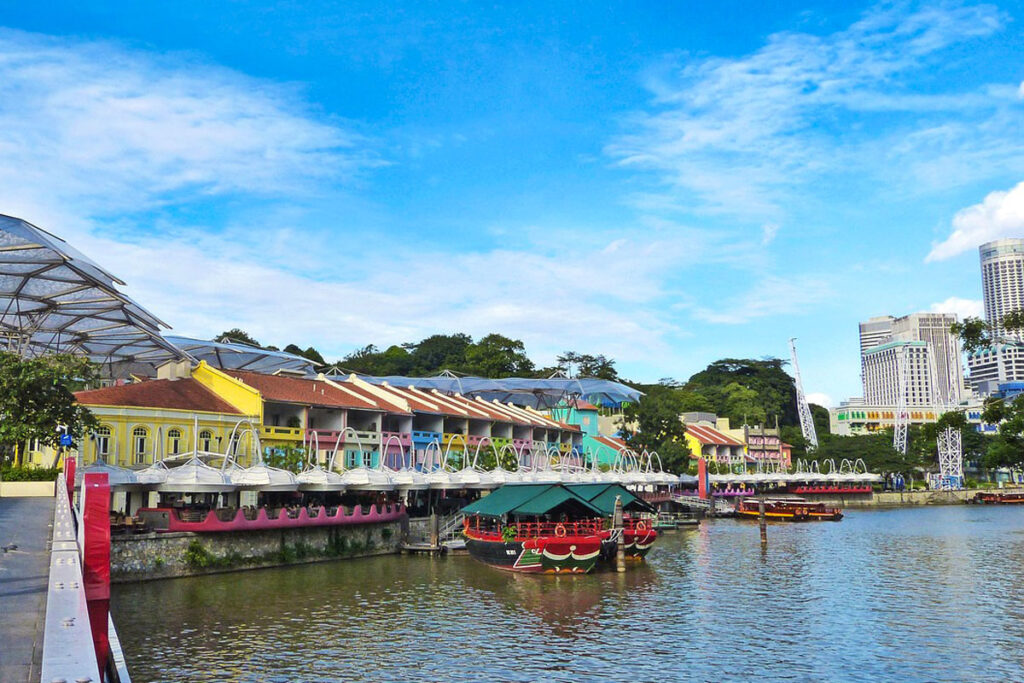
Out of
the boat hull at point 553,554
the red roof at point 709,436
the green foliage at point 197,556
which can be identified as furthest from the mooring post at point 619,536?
the red roof at point 709,436

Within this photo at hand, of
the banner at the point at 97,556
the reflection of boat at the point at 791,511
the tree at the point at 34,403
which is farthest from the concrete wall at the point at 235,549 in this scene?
the reflection of boat at the point at 791,511

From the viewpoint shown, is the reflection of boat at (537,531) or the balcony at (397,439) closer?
the reflection of boat at (537,531)

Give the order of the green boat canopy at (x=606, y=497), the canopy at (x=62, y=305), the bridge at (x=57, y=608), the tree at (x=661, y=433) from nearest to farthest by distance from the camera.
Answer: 1. the bridge at (x=57, y=608)
2. the canopy at (x=62, y=305)
3. the green boat canopy at (x=606, y=497)
4. the tree at (x=661, y=433)

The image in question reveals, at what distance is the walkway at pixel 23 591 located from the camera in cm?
1057

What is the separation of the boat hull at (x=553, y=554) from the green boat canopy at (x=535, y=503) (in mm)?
2130

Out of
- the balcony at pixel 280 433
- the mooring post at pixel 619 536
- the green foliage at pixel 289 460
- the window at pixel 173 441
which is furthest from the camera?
the balcony at pixel 280 433

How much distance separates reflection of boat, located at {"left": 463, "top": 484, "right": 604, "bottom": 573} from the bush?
63.6ft

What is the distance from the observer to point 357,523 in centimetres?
4366

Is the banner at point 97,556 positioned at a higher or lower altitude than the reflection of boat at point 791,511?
higher

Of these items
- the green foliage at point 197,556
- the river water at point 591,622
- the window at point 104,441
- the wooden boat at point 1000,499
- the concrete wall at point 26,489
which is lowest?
the river water at point 591,622

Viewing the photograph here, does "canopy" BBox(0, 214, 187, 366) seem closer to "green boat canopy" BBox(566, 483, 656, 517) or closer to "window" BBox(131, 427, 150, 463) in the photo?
"window" BBox(131, 427, 150, 463)

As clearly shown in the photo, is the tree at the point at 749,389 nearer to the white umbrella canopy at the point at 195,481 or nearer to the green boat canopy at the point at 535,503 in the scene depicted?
the green boat canopy at the point at 535,503

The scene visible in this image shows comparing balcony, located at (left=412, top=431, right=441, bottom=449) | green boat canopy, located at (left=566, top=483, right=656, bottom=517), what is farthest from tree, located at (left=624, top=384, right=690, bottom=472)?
green boat canopy, located at (left=566, top=483, right=656, bottom=517)

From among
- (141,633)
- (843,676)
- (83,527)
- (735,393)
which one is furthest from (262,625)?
(735,393)
